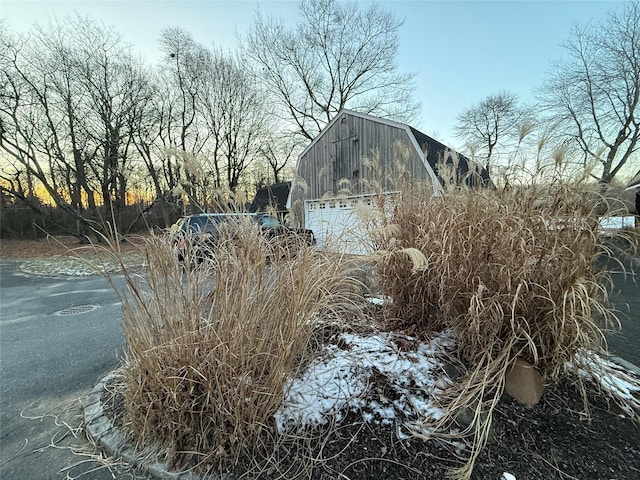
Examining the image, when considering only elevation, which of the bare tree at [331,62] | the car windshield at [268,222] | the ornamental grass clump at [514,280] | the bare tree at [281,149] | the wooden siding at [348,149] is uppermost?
the bare tree at [331,62]

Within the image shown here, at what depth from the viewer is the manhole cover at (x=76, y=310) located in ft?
12.2

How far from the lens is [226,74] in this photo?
1450 cm

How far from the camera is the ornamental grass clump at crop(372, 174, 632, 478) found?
1346 mm

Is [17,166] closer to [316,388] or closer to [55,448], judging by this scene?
[55,448]

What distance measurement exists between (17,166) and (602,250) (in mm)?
18348

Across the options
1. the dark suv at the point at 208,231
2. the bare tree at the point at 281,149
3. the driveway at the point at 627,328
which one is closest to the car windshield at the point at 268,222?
the dark suv at the point at 208,231

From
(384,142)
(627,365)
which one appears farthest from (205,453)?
(384,142)

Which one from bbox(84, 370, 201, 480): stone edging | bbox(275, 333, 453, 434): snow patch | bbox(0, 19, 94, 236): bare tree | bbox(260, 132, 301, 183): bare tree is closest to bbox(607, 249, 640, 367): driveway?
bbox(275, 333, 453, 434): snow patch

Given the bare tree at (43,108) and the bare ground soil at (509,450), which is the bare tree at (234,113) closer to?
the bare tree at (43,108)

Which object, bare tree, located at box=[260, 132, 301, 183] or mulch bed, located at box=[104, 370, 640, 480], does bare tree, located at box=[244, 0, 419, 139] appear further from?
mulch bed, located at box=[104, 370, 640, 480]

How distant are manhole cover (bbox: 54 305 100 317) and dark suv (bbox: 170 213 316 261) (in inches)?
130

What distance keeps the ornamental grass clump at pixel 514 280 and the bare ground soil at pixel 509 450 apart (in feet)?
0.39

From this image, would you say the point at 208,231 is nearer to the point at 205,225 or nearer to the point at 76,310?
the point at 205,225

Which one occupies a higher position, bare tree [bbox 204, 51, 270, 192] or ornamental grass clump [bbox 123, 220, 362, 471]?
bare tree [bbox 204, 51, 270, 192]
